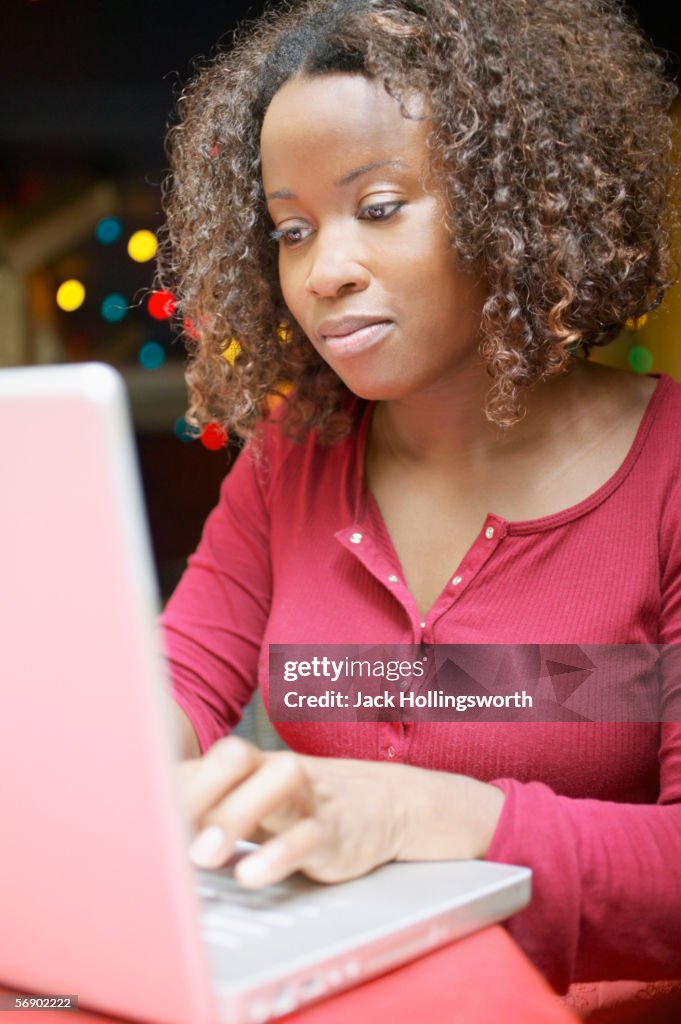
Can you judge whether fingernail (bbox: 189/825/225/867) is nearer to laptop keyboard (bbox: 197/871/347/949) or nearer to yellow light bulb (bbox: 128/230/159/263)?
laptop keyboard (bbox: 197/871/347/949)

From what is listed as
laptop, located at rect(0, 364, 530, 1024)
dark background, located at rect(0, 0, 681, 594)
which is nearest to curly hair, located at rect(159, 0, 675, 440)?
laptop, located at rect(0, 364, 530, 1024)

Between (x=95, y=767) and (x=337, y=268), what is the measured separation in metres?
0.63

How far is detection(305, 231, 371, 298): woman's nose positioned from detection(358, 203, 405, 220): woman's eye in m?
0.03

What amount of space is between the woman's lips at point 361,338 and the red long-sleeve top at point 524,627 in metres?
0.19

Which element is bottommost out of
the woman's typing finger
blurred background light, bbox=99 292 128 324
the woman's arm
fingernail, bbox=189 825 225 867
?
the woman's arm

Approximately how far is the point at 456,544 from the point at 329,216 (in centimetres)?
32

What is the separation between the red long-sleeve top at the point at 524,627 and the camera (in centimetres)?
74

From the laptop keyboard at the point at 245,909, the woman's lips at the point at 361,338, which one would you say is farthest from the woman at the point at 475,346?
the laptop keyboard at the point at 245,909

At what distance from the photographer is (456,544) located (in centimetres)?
107

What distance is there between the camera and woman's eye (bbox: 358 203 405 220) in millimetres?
980

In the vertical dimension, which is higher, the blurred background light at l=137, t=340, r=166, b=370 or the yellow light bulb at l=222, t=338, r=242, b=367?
the blurred background light at l=137, t=340, r=166, b=370

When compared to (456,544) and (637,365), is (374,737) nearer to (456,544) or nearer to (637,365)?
(456,544)

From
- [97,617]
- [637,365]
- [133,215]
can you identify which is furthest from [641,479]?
[133,215]

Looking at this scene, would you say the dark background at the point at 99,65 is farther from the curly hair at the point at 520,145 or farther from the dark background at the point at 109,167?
the curly hair at the point at 520,145
